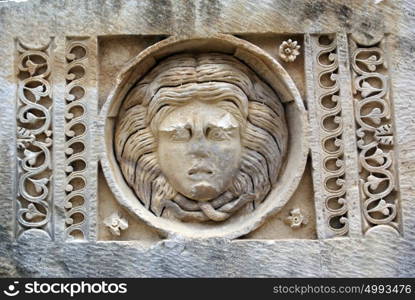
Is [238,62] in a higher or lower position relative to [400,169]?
higher

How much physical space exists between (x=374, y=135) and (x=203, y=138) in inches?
37.2

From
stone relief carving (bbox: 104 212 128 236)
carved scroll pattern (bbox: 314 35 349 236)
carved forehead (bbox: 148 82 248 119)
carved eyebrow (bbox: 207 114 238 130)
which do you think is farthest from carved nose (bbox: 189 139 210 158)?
carved scroll pattern (bbox: 314 35 349 236)

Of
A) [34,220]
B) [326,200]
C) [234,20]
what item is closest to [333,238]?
[326,200]

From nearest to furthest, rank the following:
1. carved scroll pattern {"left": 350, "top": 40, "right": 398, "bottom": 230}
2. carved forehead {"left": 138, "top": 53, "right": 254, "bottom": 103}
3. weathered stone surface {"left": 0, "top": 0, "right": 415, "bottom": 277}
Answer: weathered stone surface {"left": 0, "top": 0, "right": 415, "bottom": 277}, carved scroll pattern {"left": 350, "top": 40, "right": 398, "bottom": 230}, carved forehead {"left": 138, "top": 53, "right": 254, "bottom": 103}

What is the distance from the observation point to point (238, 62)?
4.93m

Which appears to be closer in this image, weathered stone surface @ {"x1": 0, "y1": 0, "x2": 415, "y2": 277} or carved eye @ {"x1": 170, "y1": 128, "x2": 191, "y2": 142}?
weathered stone surface @ {"x1": 0, "y1": 0, "x2": 415, "y2": 277}

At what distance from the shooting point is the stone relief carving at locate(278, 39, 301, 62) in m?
4.84

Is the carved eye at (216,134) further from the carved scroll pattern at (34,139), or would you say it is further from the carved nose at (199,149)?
the carved scroll pattern at (34,139)

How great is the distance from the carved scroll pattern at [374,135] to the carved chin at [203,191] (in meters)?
0.81

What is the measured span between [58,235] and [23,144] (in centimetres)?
54

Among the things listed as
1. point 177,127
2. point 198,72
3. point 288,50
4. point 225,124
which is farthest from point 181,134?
point 288,50

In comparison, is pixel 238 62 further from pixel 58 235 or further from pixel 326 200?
pixel 58 235

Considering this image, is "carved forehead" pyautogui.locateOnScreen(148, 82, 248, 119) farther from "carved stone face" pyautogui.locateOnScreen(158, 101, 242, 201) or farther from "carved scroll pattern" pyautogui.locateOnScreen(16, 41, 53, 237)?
"carved scroll pattern" pyautogui.locateOnScreen(16, 41, 53, 237)

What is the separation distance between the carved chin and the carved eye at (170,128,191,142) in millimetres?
262
